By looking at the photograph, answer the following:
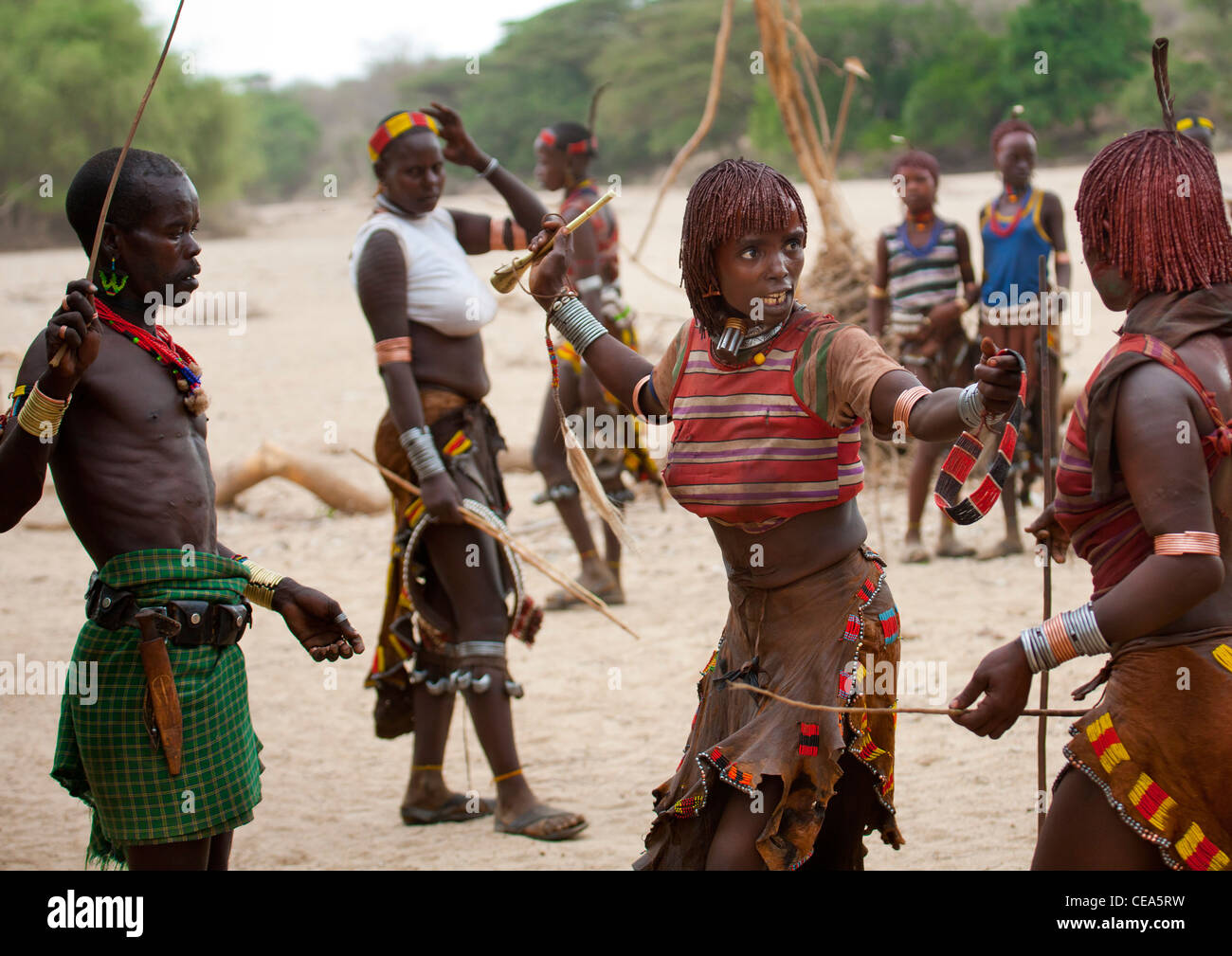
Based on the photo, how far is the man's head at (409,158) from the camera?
14.0 ft

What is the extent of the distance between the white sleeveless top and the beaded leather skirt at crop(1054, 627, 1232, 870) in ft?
8.18

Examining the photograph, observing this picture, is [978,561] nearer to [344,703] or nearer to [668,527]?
[668,527]

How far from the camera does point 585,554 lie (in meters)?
6.93

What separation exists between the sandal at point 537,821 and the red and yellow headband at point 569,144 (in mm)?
3757

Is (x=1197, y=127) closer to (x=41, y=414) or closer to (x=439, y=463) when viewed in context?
(x=439, y=463)

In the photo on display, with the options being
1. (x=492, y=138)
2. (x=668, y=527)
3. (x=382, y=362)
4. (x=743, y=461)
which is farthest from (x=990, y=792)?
(x=492, y=138)

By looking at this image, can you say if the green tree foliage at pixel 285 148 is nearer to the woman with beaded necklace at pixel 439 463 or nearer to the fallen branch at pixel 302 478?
the fallen branch at pixel 302 478

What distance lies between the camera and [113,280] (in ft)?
9.43

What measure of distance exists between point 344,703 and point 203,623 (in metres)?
3.08

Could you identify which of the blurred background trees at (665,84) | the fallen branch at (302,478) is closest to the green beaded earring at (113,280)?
the fallen branch at (302,478)

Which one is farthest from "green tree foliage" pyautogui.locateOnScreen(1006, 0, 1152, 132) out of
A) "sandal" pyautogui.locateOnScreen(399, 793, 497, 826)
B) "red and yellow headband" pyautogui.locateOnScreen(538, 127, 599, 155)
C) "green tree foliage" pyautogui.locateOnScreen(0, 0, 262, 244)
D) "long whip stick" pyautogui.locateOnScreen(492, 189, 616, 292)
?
"long whip stick" pyautogui.locateOnScreen(492, 189, 616, 292)

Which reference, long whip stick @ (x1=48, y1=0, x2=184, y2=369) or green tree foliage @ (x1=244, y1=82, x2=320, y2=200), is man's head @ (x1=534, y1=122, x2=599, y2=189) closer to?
long whip stick @ (x1=48, y1=0, x2=184, y2=369)

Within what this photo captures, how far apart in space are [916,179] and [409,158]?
362 centimetres

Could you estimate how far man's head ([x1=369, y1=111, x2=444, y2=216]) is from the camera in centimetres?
426
